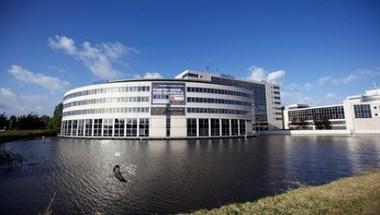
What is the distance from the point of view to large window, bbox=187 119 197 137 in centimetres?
6088

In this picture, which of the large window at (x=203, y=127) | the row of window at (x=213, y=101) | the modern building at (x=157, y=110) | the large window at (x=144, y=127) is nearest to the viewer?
the large window at (x=144, y=127)

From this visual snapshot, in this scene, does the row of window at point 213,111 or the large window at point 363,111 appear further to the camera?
the large window at point 363,111

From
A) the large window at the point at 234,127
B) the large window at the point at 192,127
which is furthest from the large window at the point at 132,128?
the large window at the point at 234,127

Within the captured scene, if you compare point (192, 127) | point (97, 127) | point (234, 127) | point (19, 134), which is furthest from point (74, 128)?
point (234, 127)

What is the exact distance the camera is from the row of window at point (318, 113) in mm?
92312

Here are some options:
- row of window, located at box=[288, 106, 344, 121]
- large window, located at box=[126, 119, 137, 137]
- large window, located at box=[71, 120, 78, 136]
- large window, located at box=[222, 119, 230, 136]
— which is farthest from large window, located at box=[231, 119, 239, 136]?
row of window, located at box=[288, 106, 344, 121]

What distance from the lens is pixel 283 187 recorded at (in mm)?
12922

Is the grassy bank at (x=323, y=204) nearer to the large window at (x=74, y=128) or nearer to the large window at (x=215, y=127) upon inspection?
the large window at (x=215, y=127)

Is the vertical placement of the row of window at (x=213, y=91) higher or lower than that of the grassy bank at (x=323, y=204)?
higher

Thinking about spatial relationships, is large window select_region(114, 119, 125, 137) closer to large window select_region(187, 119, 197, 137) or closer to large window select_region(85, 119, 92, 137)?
large window select_region(85, 119, 92, 137)

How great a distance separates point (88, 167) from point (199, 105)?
1774 inches

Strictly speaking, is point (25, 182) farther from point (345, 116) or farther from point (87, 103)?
point (345, 116)

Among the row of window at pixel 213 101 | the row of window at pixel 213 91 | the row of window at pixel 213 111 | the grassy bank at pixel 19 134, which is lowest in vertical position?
the grassy bank at pixel 19 134

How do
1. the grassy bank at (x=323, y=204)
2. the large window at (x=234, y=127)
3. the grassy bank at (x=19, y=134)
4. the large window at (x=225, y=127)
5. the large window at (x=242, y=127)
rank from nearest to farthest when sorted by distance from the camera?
the grassy bank at (x=323, y=204), the grassy bank at (x=19, y=134), the large window at (x=225, y=127), the large window at (x=234, y=127), the large window at (x=242, y=127)
